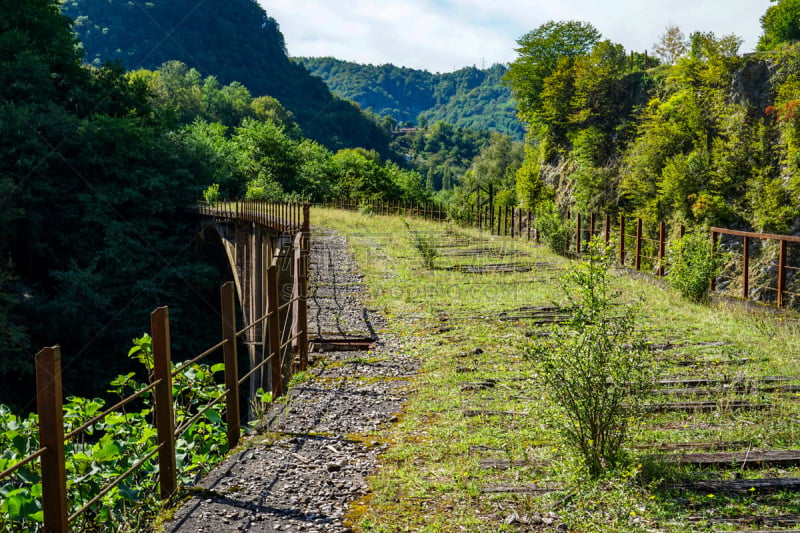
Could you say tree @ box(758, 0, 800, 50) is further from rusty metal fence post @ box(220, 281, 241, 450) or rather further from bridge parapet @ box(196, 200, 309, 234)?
rusty metal fence post @ box(220, 281, 241, 450)

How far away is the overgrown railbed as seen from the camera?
3529 millimetres

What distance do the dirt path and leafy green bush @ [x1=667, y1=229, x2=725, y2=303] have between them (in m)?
5.48

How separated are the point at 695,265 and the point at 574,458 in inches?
297

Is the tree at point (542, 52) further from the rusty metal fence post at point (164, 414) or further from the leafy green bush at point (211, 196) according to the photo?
the rusty metal fence post at point (164, 414)

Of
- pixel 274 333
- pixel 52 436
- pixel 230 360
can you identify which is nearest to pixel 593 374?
pixel 230 360

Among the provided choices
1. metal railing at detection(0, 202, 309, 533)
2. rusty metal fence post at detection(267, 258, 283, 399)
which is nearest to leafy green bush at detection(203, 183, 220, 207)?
rusty metal fence post at detection(267, 258, 283, 399)

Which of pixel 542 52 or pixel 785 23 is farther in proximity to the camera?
pixel 542 52

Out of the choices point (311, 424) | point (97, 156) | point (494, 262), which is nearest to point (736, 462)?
point (311, 424)

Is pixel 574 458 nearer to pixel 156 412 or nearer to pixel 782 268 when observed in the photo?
pixel 156 412

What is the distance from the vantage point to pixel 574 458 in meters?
4.14

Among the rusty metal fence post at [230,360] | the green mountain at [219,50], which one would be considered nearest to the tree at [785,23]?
the rusty metal fence post at [230,360]

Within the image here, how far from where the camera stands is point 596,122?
45.9m

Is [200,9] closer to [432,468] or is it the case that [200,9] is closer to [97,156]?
[97,156]

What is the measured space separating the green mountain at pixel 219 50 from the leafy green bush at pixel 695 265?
87.0 metres
